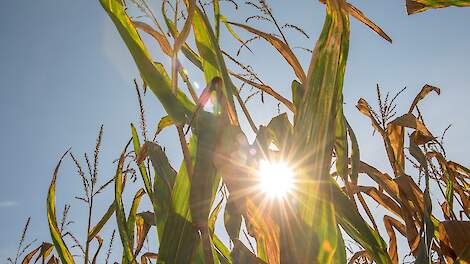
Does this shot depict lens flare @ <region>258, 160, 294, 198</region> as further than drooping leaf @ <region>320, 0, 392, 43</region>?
No

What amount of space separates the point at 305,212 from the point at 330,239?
0.19ft

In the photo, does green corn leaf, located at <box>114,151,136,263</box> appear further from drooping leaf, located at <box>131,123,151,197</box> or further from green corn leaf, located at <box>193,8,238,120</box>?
green corn leaf, located at <box>193,8,238,120</box>

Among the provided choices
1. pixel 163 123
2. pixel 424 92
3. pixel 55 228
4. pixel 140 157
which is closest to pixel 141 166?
pixel 140 157

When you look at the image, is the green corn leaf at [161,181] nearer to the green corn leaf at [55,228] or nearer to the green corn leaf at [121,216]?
the green corn leaf at [121,216]

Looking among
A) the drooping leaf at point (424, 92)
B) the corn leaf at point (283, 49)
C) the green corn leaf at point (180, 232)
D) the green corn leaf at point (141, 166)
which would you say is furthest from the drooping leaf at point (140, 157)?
the drooping leaf at point (424, 92)

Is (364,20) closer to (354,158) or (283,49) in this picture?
(283,49)

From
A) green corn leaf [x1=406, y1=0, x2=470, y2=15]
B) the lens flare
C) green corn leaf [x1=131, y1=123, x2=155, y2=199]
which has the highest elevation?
green corn leaf [x1=406, y1=0, x2=470, y2=15]

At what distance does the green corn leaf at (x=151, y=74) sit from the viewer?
760mm

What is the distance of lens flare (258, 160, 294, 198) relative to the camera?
73 centimetres

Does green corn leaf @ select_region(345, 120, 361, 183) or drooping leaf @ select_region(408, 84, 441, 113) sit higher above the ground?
drooping leaf @ select_region(408, 84, 441, 113)

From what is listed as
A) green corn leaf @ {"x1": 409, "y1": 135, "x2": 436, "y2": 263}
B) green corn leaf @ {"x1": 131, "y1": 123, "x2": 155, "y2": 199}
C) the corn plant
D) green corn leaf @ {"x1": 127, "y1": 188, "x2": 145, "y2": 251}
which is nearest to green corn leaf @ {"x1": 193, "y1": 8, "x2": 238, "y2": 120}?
the corn plant

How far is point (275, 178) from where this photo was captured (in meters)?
0.78

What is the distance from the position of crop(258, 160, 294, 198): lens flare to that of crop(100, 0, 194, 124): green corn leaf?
16 centimetres

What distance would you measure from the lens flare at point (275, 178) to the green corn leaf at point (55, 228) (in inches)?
21.9
